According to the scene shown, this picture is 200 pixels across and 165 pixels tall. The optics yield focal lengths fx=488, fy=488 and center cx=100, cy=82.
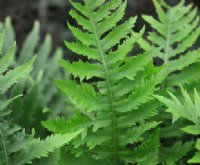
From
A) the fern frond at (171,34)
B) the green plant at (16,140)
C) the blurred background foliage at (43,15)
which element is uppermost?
the blurred background foliage at (43,15)

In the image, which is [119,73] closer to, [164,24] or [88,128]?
[88,128]

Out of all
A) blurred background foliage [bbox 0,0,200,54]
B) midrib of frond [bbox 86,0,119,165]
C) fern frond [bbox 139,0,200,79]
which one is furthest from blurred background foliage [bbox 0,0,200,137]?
fern frond [bbox 139,0,200,79]

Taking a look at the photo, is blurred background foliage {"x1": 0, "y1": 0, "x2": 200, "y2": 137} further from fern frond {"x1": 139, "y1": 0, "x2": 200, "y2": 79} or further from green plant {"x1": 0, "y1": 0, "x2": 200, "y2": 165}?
fern frond {"x1": 139, "y1": 0, "x2": 200, "y2": 79}

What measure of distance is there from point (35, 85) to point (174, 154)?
0.43 m

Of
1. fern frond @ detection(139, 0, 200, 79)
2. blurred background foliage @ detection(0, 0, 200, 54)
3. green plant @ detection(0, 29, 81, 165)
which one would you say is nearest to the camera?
green plant @ detection(0, 29, 81, 165)

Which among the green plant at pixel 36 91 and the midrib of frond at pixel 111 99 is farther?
the green plant at pixel 36 91

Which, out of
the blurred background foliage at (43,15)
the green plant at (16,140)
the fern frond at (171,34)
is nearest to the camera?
the green plant at (16,140)

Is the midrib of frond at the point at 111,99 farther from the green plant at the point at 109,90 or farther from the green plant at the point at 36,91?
the green plant at the point at 36,91

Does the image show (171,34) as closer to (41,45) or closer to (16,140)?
(16,140)

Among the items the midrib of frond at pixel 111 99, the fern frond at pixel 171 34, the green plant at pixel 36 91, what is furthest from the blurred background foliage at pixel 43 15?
the midrib of frond at pixel 111 99

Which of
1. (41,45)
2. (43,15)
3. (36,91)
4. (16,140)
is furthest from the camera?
(43,15)

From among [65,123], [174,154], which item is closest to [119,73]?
[65,123]

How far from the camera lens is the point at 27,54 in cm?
168

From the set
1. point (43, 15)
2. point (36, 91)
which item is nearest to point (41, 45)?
point (43, 15)
